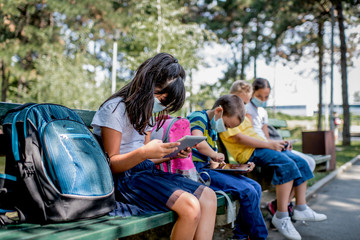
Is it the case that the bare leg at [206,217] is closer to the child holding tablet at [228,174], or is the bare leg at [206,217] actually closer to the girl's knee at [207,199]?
the girl's knee at [207,199]

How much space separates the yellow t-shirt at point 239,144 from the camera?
3783 mm

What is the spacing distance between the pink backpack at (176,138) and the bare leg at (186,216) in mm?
590

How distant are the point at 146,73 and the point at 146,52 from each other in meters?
13.7

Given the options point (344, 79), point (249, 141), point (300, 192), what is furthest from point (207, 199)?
point (344, 79)

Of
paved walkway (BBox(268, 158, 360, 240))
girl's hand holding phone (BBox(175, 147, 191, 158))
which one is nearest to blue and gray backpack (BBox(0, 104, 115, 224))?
girl's hand holding phone (BBox(175, 147, 191, 158))

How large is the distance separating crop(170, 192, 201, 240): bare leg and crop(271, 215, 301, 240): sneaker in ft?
5.74

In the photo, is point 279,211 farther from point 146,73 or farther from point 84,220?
point 84,220

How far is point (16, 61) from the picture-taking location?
15.9 m

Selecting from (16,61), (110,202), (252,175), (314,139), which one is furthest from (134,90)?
(16,61)

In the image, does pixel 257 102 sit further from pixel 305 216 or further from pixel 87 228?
pixel 87 228

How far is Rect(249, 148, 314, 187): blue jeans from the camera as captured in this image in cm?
361

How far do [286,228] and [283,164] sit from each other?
0.62 metres

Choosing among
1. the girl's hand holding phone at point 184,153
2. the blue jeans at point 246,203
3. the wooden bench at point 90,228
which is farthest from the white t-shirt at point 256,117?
the wooden bench at point 90,228

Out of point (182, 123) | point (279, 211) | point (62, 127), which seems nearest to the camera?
point (62, 127)
